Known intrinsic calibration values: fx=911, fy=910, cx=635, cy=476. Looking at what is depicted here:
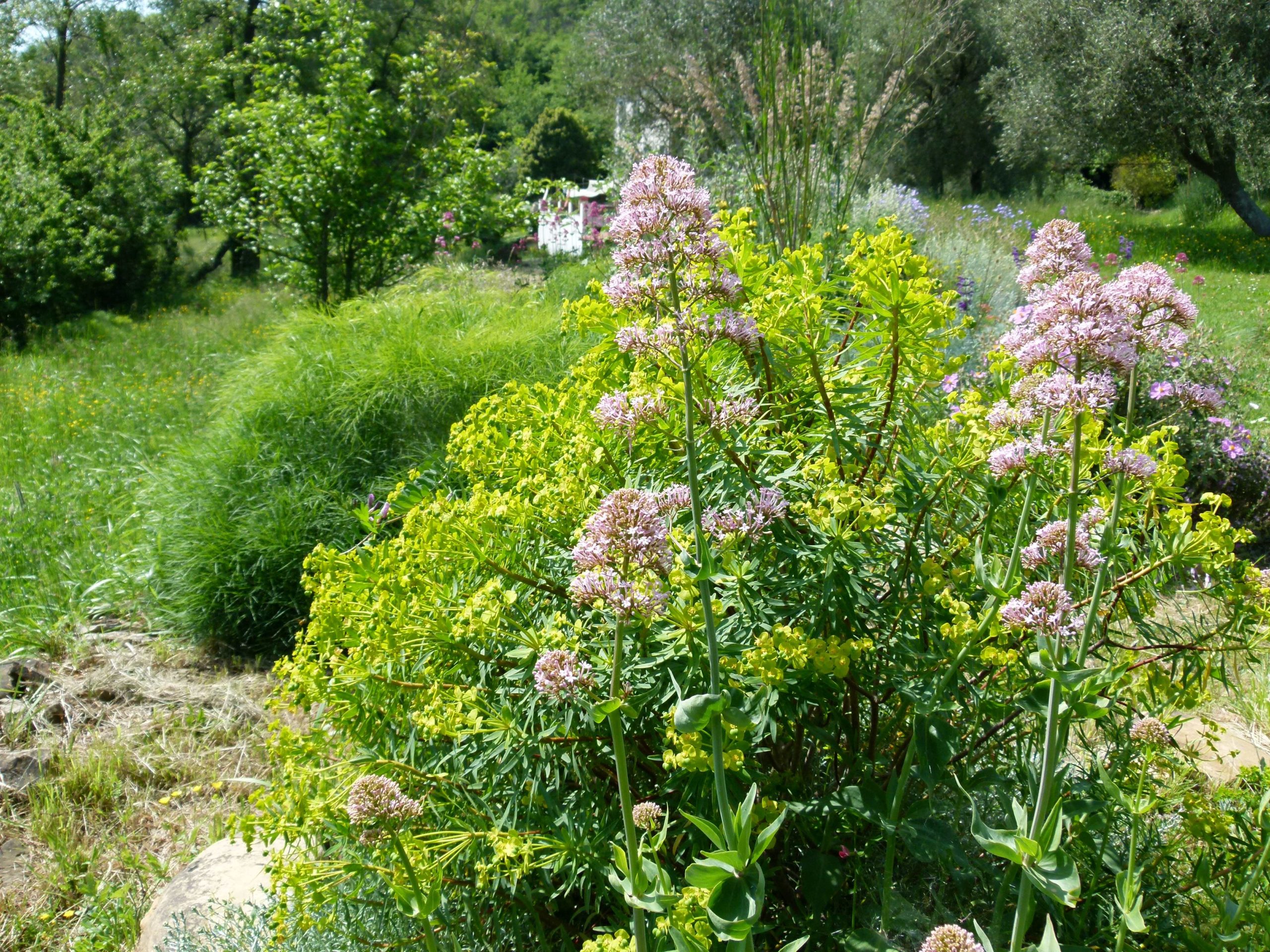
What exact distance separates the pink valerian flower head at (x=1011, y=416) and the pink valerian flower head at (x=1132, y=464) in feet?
0.44

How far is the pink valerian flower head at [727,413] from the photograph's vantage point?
4.76 feet

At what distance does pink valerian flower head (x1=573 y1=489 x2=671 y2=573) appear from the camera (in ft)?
3.62

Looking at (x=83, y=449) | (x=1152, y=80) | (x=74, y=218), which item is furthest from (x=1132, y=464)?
(x=74, y=218)

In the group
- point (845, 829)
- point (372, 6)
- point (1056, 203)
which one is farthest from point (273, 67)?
point (1056, 203)

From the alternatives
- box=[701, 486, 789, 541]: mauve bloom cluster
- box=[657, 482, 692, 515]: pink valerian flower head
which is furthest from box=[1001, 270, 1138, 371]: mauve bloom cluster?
box=[657, 482, 692, 515]: pink valerian flower head

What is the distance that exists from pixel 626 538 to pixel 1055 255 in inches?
32.7

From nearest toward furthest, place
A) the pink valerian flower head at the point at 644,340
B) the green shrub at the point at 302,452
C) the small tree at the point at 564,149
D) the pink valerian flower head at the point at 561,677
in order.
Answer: the pink valerian flower head at the point at 561,677
the pink valerian flower head at the point at 644,340
the green shrub at the point at 302,452
the small tree at the point at 564,149

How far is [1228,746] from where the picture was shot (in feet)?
9.37

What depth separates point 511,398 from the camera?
235 centimetres

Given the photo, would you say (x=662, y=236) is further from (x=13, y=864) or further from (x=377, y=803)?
(x=13, y=864)

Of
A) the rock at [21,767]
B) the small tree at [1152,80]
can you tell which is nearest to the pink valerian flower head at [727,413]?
the rock at [21,767]

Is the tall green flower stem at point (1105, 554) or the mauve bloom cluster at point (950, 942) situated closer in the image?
the mauve bloom cluster at point (950, 942)

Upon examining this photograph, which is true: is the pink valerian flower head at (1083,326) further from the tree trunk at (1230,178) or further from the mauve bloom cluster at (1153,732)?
the tree trunk at (1230,178)

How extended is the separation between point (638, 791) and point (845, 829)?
381 mm
